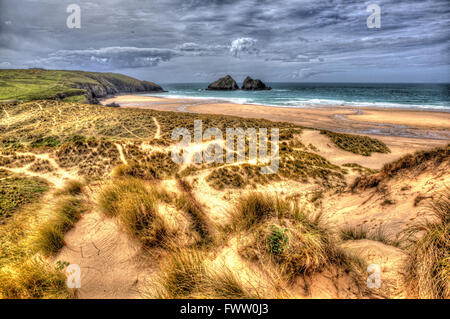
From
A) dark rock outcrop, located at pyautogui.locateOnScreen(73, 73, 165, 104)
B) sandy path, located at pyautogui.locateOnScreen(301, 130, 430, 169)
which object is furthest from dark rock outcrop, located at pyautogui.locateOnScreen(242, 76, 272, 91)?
sandy path, located at pyautogui.locateOnScreen(301, 130, 430, 169)

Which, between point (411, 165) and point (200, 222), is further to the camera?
point (411, 165)

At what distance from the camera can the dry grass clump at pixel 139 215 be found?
379cm

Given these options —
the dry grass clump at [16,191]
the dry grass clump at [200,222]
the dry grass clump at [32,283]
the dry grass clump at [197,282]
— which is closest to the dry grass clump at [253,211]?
the dry grass clump at [200,222]

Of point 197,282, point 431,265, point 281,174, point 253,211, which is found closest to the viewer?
point 431,265

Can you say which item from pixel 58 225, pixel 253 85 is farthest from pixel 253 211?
pixel 253 85

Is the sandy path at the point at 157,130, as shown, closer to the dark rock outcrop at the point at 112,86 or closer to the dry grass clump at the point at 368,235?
the dry grass clump at the point at 368,235

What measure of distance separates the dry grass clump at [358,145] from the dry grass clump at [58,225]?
628 inches

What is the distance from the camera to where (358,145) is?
50.4 feet

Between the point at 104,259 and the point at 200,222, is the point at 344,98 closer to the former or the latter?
the point at 200,222

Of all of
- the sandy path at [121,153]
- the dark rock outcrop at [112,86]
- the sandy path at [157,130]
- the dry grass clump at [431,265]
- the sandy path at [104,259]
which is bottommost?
the sandy path at [104,259]

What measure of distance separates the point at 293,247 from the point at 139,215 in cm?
298

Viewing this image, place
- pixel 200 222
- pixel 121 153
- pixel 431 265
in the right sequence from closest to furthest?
pixel 431 265
pixel 200 222
pixel 121 153
